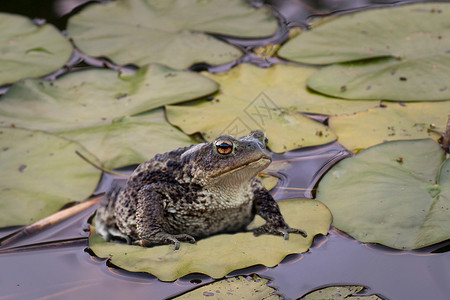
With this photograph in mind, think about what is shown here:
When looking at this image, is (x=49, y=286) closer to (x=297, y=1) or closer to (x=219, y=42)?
(x=219, y=42)

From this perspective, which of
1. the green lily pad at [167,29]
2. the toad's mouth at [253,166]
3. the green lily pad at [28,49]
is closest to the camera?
the toad's mouth at [253,166]

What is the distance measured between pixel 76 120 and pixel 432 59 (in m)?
3.87

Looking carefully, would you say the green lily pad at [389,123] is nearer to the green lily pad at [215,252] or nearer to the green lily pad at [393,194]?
the green lily pad at [393,194]

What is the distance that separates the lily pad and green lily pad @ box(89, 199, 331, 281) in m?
0.08

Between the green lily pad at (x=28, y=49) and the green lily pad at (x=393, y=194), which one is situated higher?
the green lily pad at (x=393, y=194)

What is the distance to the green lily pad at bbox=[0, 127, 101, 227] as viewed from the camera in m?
4.98

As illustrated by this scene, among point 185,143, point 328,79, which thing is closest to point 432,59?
point 328,79

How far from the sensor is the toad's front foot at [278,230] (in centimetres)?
443

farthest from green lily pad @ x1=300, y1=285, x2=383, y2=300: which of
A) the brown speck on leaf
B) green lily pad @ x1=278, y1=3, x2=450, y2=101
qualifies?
the brown speck on leaf

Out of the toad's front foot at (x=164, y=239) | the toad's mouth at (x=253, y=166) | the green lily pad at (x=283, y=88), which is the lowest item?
the toad's front foot at (x=164, y=239)

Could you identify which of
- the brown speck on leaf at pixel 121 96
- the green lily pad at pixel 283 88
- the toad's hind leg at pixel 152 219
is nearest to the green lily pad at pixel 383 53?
the green lily pad at pixel 283 88

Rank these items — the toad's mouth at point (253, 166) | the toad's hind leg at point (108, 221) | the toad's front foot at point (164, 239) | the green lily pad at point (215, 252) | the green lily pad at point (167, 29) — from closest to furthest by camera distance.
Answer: the green lily pad at point (215, 252), the toad's mouth at point (253, 166), the toad's front foot at point (164, 239), the toad's hind leg at point (108, 221), the green lily pad at point (167, 29)

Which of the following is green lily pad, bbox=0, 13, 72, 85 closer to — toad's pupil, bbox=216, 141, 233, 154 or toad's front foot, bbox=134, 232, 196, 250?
toad's front foot, bbox=134, 232, 196, 250

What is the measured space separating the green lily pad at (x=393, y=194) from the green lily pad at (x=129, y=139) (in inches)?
63.9
